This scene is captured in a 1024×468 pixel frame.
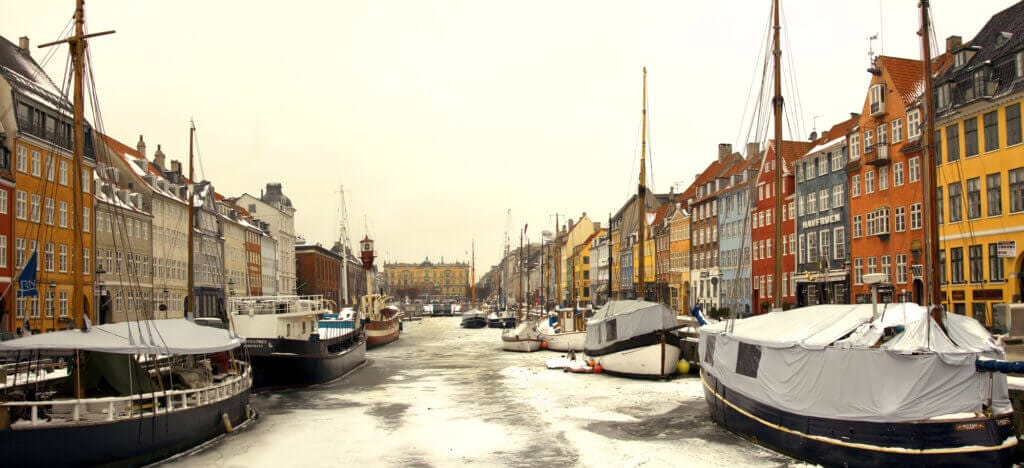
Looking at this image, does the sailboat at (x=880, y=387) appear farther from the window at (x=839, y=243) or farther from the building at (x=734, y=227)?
the building at (x=734, y=227)

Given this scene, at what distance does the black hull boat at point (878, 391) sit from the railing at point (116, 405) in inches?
589

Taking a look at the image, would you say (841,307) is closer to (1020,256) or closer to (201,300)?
(1020,256)

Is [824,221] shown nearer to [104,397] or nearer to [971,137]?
[971,137]

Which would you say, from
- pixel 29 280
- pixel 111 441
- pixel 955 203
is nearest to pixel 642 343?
pixel 955 203

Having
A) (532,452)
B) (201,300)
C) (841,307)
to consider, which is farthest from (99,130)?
(201,300)

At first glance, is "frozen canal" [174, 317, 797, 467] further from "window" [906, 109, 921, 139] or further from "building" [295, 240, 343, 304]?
"building" [295, 240, 343, 304]

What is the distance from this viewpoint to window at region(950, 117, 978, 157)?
39.7 meters

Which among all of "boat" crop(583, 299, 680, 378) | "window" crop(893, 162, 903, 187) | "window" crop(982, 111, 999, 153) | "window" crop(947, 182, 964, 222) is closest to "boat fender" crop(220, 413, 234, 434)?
"boat" crop(583, 299, 680, 378)

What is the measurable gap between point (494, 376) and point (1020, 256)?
2539cm

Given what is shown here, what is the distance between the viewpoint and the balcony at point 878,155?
49.1 metres

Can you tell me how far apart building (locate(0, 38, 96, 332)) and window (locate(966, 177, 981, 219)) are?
43.7 metres

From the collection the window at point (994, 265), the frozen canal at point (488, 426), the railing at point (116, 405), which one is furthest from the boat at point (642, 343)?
the railing at point (116, 405)

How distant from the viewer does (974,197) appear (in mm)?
40000

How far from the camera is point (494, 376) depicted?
44.1 m
